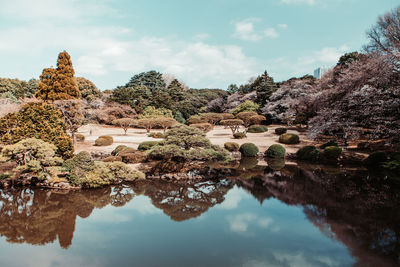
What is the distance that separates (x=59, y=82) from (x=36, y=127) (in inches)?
528

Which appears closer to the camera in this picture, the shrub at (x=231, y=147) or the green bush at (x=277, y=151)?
the green bush at (x=277, y=151)

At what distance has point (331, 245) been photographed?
6.05 m

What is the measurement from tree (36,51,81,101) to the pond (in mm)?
15544

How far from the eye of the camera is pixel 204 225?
727 centimetres

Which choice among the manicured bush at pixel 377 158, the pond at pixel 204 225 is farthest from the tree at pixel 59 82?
the manicured bush at pixel 377 158

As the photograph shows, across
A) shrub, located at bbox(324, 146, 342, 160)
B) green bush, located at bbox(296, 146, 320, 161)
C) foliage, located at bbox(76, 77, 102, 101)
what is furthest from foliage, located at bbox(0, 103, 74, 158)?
foliage, located at bbox(76, 77, 102, 101)

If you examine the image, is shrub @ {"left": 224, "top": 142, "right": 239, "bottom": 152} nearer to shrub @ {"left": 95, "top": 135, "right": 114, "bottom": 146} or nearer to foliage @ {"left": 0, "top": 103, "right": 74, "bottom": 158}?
shrub @ {"left": 95, "top": 135, "right": 114, "bottom": 146}

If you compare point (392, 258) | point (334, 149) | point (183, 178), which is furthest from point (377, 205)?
point (334, 149)

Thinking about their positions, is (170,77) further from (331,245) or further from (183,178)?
(331,245)

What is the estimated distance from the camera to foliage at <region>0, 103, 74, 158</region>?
11984 millimetres

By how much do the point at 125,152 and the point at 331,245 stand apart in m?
14.1

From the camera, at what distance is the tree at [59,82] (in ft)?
76.1

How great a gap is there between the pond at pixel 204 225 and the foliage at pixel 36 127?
116 inches

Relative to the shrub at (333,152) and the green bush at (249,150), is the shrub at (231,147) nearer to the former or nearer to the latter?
the green bush at (249,150)
